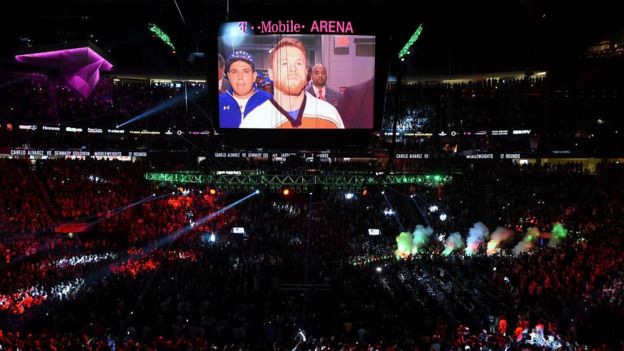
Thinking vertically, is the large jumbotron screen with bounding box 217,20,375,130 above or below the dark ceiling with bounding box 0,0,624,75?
below

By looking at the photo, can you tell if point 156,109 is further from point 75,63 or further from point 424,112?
point 424,112

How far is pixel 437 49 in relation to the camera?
32.0 m

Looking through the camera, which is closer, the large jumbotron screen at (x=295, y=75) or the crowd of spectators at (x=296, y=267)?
the crowd of spectators at (x=296, y=267)

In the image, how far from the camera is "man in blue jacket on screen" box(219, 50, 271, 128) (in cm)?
1570

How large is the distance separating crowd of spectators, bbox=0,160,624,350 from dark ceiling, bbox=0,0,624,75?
6099 mm

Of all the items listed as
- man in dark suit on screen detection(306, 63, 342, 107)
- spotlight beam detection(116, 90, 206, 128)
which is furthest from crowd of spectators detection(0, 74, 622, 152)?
man in dark suit on screen detection(306, 63, 342, 107)

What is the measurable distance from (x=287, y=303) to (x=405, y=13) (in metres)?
11.8

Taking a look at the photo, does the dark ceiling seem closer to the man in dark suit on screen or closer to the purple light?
the purple light

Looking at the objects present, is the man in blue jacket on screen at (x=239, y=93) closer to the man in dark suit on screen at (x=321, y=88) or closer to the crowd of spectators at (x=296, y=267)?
the man in dark suit on screen at (x=321, y=88)

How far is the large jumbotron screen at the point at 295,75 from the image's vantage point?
15.5 meters

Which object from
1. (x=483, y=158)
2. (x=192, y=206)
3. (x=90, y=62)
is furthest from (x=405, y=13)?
(x=90, y=62)

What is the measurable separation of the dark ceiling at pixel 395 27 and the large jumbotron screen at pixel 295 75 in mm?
559

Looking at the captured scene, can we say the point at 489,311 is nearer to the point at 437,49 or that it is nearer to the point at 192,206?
the point at 192,206

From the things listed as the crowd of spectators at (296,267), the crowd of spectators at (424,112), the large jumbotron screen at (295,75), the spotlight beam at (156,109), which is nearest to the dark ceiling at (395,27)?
the large jumbotron screen at (295,75)
